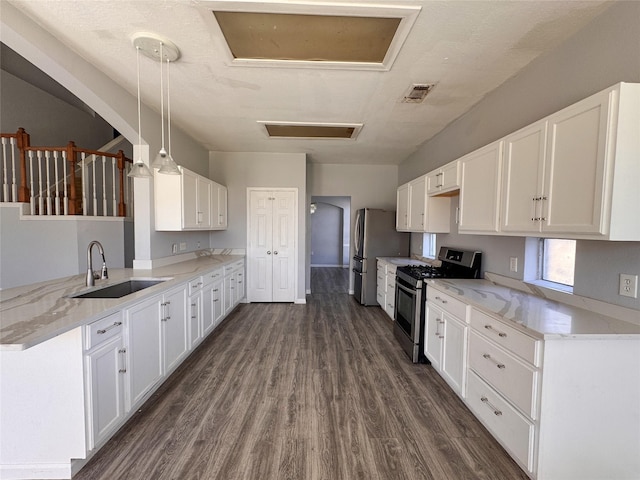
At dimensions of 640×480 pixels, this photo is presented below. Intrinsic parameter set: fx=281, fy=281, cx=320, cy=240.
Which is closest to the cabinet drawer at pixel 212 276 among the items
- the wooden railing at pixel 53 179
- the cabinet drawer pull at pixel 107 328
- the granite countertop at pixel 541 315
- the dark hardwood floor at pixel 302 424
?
the dark hardwood floor at pixel 302 424

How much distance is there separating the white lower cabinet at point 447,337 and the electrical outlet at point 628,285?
34.2 inches

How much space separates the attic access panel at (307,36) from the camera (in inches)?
70.6

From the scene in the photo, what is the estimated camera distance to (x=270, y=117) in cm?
333

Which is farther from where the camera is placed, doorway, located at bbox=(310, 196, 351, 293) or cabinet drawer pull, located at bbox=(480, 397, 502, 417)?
doorway, located at bbox=(310, 196, 351, 293)

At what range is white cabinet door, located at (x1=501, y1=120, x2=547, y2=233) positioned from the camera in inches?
69.3

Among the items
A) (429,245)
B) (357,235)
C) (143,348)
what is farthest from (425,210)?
(143,348)

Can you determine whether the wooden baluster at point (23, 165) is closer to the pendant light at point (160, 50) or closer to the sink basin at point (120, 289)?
the sink basin at point (120, 289)

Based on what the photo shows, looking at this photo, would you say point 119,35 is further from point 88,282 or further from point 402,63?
point 402,63

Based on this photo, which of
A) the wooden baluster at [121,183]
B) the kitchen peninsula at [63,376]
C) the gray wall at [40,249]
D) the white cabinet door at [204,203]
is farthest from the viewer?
the wooden baluster at [121,183]

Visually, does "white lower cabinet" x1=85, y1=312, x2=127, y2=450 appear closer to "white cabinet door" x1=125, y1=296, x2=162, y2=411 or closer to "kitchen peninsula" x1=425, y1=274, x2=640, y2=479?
"white cabinet door" x1=125, y1=296, x2=162, y2=411

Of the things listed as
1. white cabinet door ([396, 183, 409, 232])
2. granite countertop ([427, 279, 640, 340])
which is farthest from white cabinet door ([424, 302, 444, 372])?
white cabinet door ([396, 183, 409, 232])

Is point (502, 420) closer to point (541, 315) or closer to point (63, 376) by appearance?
point (541, 315)

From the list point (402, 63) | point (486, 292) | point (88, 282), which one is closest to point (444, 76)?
point (402, 63)

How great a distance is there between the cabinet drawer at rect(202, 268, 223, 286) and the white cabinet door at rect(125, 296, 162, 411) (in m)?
0.96
